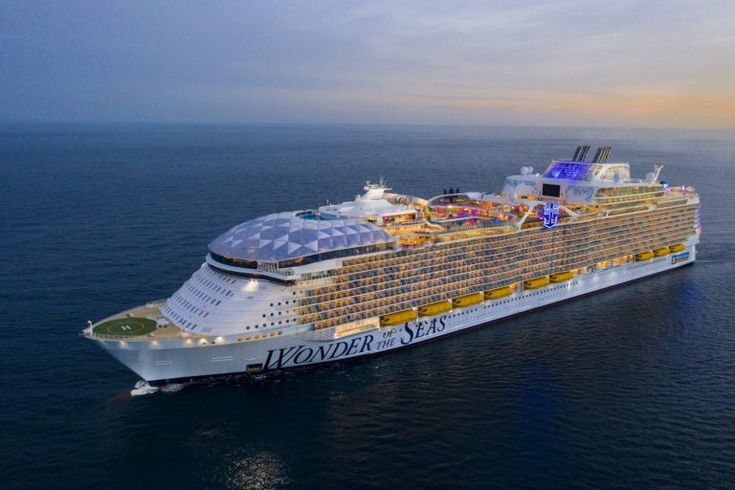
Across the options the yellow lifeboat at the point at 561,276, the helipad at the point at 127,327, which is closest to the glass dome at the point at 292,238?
the helipad at the point at 127,327

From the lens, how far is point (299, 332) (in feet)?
162

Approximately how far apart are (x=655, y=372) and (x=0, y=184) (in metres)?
162

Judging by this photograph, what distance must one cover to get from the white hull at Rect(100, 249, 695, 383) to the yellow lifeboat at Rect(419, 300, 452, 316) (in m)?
0.66

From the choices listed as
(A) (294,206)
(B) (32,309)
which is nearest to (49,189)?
(A) (294,206)

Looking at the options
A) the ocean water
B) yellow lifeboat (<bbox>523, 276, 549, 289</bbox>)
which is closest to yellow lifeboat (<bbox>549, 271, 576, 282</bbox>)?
yellow lifeboat (<bbox>523, 276, 549, 289</bbox>)

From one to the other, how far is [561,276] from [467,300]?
1720 cm

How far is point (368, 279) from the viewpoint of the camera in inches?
2117

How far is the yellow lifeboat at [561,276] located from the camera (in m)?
69.8

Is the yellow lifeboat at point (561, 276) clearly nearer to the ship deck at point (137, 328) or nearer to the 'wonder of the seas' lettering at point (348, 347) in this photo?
the 'wonder of the seas' lettering at point (348, 347)

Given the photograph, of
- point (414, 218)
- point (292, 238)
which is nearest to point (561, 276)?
point (414, 218)

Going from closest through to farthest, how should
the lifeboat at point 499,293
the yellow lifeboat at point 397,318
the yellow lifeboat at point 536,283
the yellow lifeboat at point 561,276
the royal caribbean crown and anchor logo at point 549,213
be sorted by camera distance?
1. the yellow lifeboat at point 397,318
2. the lifeboat at point 499,293
3. the yellow lifeboat at point 536,283
4. the royal caribbean crown and anchor logo at point 549,213
5. the yellow lifeboat at point 561,276

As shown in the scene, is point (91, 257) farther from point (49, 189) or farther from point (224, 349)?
point (49, 189)

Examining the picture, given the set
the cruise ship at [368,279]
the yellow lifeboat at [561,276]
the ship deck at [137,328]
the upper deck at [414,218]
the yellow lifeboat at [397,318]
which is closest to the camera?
the ship deck at [137,328]

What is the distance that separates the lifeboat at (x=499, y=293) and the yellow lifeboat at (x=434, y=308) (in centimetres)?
646
